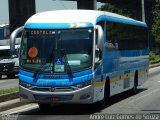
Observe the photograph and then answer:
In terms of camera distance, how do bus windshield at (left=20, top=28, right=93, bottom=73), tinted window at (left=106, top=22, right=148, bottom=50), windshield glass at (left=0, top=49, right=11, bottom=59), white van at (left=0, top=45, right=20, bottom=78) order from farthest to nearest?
windshield glass at (left=0, top=49, right=11, bottom=59) → white van at (left=0, top=45, right=20, bottom=78) → tinted window at (left=106, top=22, right=148, bottom=50) → bus windshield at (left=20, top=28, right=93, bottom=73)

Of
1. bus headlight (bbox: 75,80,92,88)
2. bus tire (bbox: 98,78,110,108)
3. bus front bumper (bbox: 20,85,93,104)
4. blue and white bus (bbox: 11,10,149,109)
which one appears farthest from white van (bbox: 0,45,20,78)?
bus headlight (bbox: 75,80,92,88)

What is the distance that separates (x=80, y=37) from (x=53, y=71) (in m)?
1.32

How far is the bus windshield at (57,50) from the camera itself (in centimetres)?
1603

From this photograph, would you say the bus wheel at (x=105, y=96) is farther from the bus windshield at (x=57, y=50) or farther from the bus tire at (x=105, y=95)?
the bus windshield at (x=57, y=50)

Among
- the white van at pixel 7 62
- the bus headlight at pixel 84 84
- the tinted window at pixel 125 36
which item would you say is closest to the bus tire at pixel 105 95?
the tinted window at pixel 125 36

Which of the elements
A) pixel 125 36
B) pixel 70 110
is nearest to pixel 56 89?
pixel 70 110

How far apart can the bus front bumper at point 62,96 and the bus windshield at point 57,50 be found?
2.14 feet

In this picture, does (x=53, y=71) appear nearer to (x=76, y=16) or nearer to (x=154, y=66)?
(x=76, y=16)

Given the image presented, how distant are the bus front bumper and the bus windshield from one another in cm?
65

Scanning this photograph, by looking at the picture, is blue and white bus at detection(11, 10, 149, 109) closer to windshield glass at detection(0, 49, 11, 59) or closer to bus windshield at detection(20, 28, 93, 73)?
bus windshield at detection(20, 28, 93, 73)

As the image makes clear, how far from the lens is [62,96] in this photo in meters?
15.7

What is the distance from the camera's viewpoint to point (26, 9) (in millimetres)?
69375

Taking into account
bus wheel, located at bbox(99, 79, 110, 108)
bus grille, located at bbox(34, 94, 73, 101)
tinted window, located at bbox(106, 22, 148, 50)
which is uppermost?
tinted window, located at bbox(106, 22, 148, 50)

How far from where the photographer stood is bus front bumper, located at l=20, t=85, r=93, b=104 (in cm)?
1567
